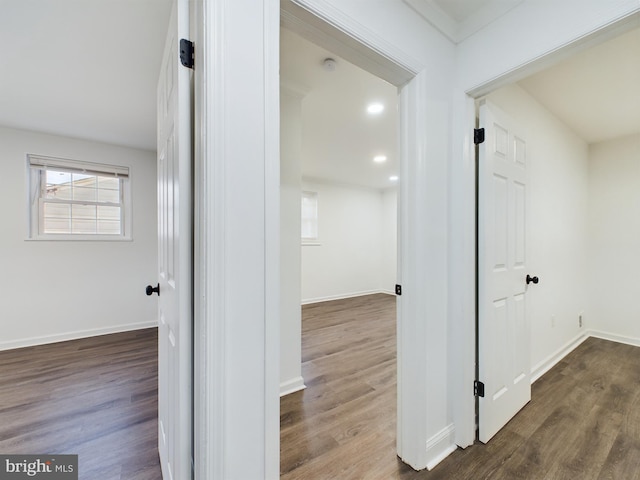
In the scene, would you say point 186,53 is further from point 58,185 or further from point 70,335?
point 70,335

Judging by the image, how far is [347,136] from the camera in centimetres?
322

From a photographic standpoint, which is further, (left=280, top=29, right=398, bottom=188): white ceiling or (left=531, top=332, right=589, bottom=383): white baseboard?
(left=531, top=332, right=589, bottom=383): white baseboard

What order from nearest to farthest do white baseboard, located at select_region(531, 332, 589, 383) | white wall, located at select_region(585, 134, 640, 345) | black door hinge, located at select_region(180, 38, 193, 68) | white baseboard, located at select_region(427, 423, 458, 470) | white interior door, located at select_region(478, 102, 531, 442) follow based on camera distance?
black door hinge, located at select_region(180, 38, 193, 68) → white baseboard, located at select_region(427, 423, 458, 470) → white interior door, located at select_region(478, 102, 531, 442) → white baseboard, located at select_region(531, 332, 589, 383) → white wall, located at select_region(585, 134, 640, 345)

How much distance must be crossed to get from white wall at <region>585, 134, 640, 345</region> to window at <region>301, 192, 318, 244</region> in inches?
161

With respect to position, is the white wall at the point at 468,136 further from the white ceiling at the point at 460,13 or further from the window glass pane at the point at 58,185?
the window glass pane at the point at 58,185

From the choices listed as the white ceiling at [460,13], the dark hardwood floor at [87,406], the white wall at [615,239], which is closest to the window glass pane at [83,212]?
the dark hardwood floor at [87,406]

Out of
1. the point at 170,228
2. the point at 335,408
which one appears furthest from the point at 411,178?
the point at 335,408

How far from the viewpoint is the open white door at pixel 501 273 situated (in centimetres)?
162

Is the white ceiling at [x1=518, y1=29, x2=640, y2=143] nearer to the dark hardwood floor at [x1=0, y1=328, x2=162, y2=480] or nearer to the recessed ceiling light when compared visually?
the recessed ceiling light

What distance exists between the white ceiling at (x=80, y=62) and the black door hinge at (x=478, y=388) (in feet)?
9.12

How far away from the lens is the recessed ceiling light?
2.46 metres

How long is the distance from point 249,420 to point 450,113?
1.82m

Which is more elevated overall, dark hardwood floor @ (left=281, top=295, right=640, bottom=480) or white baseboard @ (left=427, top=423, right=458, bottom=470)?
white baseboard @ (left=427, top=423, right=458, bottom=470)

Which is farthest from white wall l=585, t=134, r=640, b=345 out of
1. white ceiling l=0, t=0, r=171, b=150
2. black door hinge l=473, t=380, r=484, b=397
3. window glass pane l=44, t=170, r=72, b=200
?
window glass pane l=44, t=170, r=72, b=200
